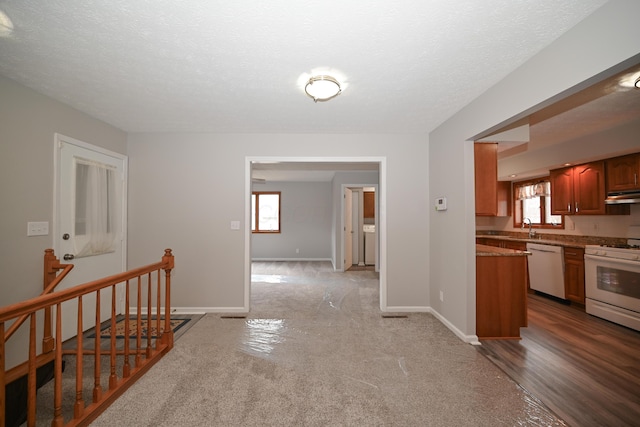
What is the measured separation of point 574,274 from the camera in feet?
12.5

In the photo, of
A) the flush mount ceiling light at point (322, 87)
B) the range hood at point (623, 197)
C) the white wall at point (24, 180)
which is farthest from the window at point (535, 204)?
the white wall at point (24, 180)

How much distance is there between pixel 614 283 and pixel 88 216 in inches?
240

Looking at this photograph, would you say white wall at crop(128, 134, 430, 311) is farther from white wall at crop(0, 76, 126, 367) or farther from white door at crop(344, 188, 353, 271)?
white door at crop(344, 188, 353, 271)

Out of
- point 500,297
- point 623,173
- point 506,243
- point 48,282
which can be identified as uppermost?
point 623,173

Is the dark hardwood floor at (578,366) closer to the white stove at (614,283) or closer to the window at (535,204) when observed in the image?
the white stove at (614,283)

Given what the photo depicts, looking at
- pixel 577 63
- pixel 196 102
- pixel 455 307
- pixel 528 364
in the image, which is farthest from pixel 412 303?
pixel 196 102

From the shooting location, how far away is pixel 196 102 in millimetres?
2738

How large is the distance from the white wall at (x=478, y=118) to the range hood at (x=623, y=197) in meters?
2.33

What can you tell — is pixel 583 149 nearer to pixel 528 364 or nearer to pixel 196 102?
pixel 528 364

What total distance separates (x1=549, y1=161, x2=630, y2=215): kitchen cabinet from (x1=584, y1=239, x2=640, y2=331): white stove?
0.53 metres

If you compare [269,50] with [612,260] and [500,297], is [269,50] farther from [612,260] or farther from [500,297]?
[612,260]

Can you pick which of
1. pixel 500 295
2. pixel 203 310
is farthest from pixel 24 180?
pixel 500 295

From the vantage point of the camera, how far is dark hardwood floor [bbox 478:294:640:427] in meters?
1.81

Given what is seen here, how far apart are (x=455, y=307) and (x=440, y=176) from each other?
1.51 m
